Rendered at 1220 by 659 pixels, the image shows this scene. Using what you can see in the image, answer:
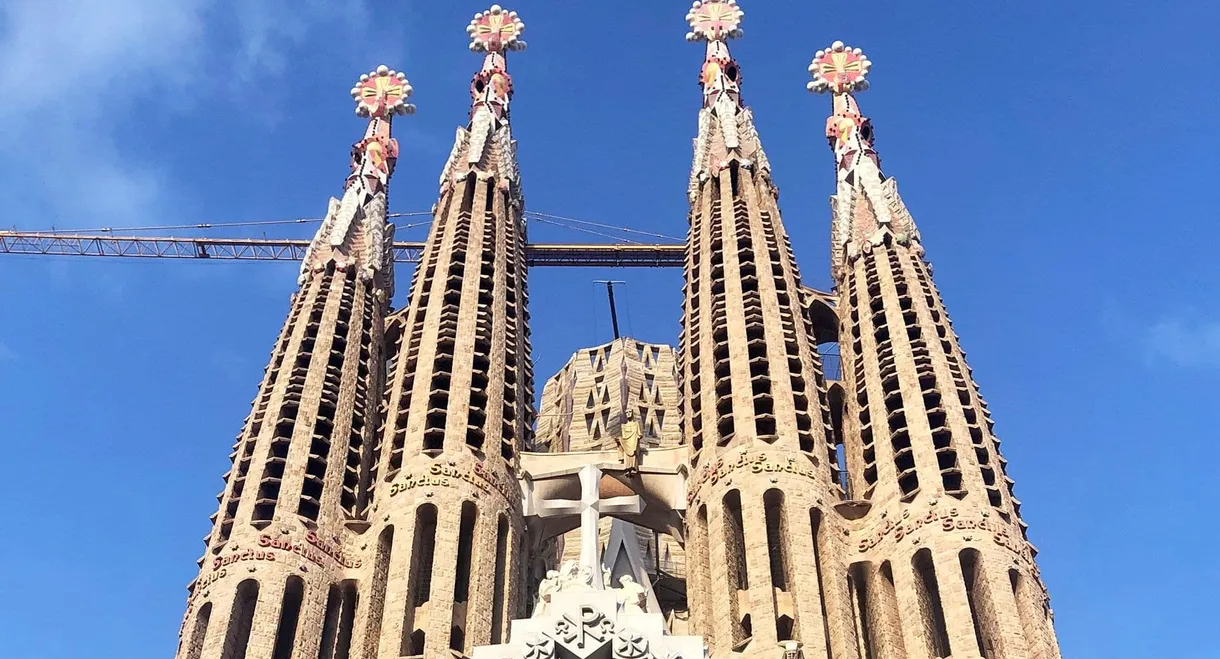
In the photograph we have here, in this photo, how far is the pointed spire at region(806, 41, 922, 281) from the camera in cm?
4581

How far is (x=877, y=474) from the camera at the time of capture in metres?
37.4

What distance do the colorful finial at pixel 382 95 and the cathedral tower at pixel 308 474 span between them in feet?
19.2

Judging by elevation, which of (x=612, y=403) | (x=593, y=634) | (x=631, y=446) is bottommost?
(x=593, y=634)

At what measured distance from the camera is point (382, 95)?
2156 inches

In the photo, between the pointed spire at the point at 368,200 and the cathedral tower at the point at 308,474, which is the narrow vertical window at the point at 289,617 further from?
the pointed spire at the point at 368,200

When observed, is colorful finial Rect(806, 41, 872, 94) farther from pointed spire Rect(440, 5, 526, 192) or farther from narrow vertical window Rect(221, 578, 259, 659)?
narrow vertical window Rect(221, 578, 259, 659)

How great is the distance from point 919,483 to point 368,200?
21200 mm

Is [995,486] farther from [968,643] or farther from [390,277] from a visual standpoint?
[390,277]

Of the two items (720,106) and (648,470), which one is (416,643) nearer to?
(648,470)

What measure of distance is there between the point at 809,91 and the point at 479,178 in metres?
12.3

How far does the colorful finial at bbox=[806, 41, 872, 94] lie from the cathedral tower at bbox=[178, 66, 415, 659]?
51.3 ft

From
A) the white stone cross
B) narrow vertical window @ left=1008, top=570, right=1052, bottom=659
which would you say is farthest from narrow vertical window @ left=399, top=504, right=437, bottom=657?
narrow vertical window @ left=1008, top=570, right=1052, bottom=659

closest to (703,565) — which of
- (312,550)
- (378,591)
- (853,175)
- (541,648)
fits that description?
(378,591)

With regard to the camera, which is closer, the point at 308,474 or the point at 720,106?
the point at 308,474
